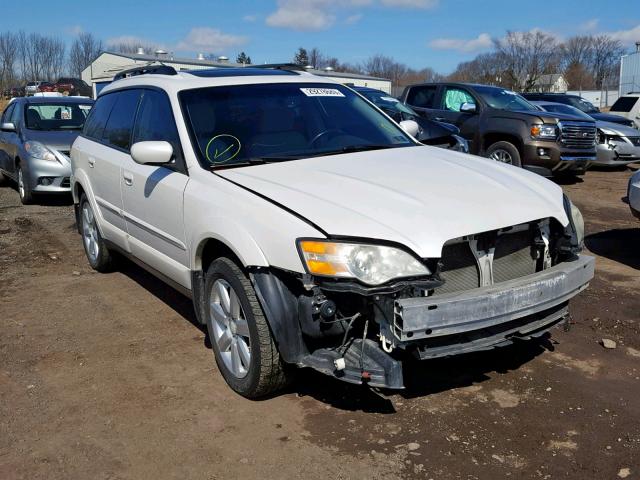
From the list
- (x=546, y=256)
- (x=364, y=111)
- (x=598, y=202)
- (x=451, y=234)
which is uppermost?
(x=364, y=111)

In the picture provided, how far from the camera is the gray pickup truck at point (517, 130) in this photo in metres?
10.8

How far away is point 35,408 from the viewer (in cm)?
364

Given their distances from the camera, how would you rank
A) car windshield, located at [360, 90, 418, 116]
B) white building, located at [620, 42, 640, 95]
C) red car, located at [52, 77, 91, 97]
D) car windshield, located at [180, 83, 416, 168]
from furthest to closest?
white building, located at [620, 42, 640, 95], red car, located at [52, 77, 91, 97], car windshield, located at [360, 90, 418, 116], car windshield, located at [180, 83, 416, 168]

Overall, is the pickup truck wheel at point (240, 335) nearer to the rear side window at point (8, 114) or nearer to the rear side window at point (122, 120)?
the rear side window at point (122, 120)

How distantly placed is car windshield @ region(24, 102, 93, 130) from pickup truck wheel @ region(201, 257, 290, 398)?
7.81 meters

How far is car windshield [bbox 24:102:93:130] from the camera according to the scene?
1046cm

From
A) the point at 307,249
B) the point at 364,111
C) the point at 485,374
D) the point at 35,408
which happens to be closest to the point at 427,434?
the point at 485,374

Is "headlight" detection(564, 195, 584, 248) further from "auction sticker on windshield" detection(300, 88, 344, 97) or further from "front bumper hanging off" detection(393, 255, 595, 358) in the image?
"auction sticker on windshield" detection(300, 88, 344, 97)

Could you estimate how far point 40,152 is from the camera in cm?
978

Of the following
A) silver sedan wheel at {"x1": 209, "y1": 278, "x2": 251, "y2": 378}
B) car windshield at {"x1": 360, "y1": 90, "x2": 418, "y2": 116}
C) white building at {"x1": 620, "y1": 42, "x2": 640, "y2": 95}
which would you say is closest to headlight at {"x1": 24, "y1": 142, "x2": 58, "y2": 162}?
car windshield at {"x1": 360, "y1": 90, "x2": 418, "y2": 116}

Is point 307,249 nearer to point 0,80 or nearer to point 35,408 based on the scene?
point 35,408

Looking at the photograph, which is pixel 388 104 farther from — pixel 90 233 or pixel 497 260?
pixel 497 260

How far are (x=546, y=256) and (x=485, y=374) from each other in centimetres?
82

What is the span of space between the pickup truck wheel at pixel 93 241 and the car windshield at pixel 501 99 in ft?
25.5
